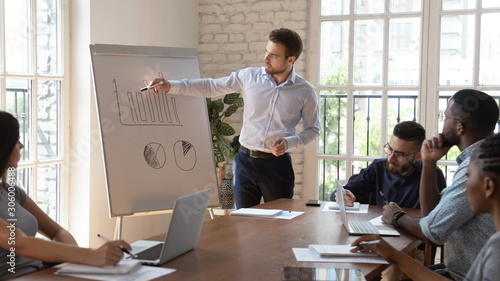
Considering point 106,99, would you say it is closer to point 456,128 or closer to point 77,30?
point 77,30

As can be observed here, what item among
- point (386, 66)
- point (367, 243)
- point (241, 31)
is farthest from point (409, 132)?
point (241, 31)

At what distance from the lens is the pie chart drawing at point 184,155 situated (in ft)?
11.6

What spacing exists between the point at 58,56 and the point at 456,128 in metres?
2.82

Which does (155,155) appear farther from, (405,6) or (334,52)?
(405,6)

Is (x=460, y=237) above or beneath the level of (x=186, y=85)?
beneath


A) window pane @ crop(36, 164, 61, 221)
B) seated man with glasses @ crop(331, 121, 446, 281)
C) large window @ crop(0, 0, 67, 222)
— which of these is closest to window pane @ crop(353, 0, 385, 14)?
seated man with glasses @ crop(331, 121, 446, 281)

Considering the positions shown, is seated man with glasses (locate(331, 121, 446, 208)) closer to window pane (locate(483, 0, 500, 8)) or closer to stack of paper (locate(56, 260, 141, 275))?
stack of paper (locate(56, 260, 141, 275))

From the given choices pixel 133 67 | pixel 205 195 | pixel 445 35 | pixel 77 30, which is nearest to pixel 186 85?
pixel 133 67

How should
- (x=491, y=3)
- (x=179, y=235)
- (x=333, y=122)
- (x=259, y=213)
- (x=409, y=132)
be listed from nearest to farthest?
1. (x=179, y=235)
2. (x=259, y=213)
3. (x=409, y=132)
4. (x=491, y=3)
5. (x=333, y=122)

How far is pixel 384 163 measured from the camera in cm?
341

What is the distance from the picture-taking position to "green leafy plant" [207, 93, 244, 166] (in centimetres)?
478

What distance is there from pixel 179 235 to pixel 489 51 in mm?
3394

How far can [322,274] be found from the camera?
70.9 inches

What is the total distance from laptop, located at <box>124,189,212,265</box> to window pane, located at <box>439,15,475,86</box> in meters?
3.04
